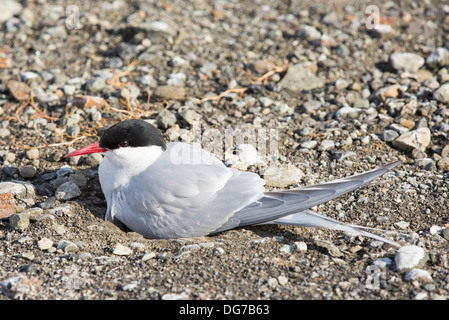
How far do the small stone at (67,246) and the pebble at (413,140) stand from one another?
2493mm

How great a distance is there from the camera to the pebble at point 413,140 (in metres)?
4.04

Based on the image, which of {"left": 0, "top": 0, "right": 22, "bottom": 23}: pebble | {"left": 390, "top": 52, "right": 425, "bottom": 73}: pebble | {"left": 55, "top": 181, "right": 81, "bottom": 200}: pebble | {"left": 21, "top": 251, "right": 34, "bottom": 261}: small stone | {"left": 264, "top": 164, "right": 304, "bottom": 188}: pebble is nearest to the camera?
{"left": 21, "top": 251, "right": 34, "bottom": 261}: small stone

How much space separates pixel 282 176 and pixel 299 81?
4.43 feet

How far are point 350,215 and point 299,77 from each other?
5.87 ft

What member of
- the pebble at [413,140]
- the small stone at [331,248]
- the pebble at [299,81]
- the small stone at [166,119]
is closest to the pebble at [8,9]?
the small stone at [166,119]

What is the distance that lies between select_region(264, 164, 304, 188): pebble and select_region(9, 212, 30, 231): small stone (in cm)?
164

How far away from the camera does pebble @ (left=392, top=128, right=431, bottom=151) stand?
4035mm

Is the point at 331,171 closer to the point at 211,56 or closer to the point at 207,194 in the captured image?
the point at 207,194

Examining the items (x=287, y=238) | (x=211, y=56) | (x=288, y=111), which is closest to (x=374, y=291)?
(x=287, y=238)

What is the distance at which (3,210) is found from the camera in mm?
3404

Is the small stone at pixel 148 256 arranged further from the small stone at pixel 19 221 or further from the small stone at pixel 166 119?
the small stone at pixel 166 119

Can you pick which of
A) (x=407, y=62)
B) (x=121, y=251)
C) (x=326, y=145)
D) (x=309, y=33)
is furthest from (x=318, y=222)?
(x=309, y=33)

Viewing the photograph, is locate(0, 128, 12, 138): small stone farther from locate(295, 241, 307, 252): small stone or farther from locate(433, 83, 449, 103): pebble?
locate(433, 83, 449, 103): pebble

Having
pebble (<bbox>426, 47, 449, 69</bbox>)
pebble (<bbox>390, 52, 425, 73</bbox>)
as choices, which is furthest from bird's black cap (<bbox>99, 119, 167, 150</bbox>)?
pebble (<bbox>426, 47, 449, 69</bbox>)
